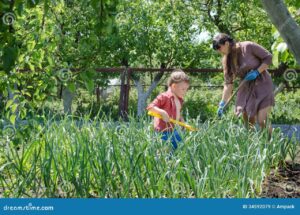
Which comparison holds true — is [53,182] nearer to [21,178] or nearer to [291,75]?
[21,178]

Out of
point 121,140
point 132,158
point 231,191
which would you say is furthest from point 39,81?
point 231,191

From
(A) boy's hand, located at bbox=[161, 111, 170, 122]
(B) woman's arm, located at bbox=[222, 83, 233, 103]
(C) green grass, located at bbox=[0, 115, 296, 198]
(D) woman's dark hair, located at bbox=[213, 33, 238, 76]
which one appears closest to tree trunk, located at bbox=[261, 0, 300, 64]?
(C) green grass, located at bbox=[0, 115, 296, 198]

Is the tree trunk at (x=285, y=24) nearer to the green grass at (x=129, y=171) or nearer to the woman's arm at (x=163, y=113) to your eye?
the green grass at (x=129, y=171)

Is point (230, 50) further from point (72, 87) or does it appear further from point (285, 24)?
point (285, 24)

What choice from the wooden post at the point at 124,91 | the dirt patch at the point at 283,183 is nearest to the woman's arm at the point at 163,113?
the dirt patch at the point at 283,183

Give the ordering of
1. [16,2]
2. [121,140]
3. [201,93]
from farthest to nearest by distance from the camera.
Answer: [201,93] < [121,140] < [16,2]

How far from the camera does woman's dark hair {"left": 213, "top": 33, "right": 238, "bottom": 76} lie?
483cm

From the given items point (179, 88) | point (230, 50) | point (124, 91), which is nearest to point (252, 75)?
point (230, 50)

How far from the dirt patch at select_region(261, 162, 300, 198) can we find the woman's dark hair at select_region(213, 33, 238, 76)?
4.98 ft

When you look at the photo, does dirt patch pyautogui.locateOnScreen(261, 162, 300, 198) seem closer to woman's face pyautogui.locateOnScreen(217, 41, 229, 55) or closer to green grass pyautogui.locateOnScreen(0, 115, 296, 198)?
green grass pyautogui.locateOnScreen(0, 115, 296, 198)

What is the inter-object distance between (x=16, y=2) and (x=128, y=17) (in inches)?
360

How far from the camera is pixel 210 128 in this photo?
340 cm

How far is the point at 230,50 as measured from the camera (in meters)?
4.97

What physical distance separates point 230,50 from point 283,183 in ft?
6.71
